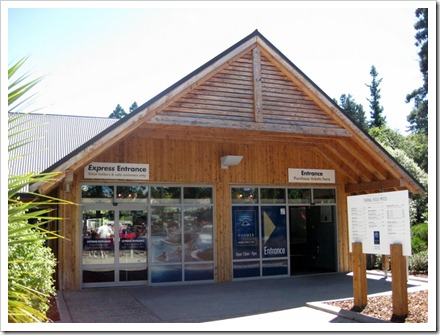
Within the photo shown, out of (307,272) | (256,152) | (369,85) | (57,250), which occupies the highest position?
(369,85)

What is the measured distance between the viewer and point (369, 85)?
215ft

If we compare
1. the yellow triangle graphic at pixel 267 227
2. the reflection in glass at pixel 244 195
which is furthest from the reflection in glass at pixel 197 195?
the yellow triangle graphic at pixel 267 227

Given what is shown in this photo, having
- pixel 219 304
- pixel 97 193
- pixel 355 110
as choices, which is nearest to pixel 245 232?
pixel 219 304

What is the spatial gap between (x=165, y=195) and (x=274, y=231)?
3.66 meters

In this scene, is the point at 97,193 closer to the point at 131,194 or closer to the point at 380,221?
the point at 131,194

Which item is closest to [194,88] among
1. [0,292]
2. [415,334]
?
[415,334]

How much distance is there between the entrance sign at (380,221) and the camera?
27.4ft

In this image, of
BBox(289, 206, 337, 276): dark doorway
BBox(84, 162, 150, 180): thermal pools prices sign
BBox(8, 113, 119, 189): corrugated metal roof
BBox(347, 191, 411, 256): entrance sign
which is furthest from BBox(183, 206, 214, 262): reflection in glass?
BBox(347, 191, 411, 256): entrance sign

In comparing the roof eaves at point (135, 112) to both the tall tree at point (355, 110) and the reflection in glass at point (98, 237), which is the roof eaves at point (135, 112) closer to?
the reflection in glass at point (98, 237)

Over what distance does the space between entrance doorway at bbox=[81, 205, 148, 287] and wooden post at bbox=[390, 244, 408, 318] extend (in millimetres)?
6922

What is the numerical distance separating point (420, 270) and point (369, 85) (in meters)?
54.4

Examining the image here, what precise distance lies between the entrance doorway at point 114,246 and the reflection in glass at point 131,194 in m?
0.24

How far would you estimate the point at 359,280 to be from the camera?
29.9 feet

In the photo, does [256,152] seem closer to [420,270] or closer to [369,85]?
[420,270]
